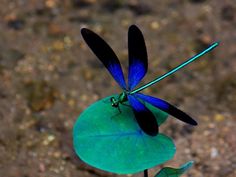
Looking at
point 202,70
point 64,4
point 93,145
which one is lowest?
point 93,145

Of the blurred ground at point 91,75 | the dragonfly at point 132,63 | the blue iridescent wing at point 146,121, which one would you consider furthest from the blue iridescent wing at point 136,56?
the blurred ground at point 91,75

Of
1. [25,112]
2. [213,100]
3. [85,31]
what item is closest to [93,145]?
[85,31]

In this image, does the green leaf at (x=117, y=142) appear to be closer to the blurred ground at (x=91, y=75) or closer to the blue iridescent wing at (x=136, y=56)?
the blue iridescent wing at (x=136, y=56)

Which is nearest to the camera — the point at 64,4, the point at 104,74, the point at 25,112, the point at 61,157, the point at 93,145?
the point at 93,145

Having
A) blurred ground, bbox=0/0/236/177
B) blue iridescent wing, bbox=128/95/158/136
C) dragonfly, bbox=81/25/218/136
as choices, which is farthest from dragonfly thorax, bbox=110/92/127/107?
blurred ground, bbox=0/0/236/177

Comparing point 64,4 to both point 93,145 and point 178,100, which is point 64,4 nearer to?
point 178,100

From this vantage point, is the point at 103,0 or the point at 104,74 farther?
the point at 103,0
